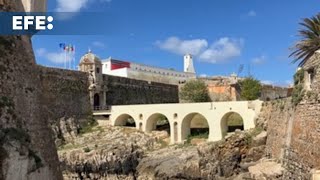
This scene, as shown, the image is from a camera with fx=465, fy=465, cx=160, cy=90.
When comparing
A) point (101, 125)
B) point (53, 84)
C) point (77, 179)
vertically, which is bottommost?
point (77, 179)

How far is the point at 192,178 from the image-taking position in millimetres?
26609

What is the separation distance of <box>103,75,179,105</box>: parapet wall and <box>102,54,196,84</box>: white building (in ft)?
20.0

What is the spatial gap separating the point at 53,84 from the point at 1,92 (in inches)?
1027

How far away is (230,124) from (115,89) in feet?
37.6

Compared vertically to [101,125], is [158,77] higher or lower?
higher

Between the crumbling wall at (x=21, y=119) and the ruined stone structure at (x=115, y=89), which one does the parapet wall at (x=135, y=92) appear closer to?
the ruined stone structure at (x=115, y=89)

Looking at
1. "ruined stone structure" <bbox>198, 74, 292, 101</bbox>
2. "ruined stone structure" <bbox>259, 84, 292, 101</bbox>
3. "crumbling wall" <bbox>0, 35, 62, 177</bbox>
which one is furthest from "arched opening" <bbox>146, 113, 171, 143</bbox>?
"crumbling wall" <bbox>0, 35, 62, 177</bbox>

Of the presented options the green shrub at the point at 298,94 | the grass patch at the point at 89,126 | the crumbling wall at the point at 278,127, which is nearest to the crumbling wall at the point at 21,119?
the green shrub at the point at 298,94

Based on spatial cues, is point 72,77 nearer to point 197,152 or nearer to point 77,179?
point 77,179

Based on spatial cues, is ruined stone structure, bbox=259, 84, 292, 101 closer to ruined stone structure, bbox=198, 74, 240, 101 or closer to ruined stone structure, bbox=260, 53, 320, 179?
ruined stone structure, bbox=198, 74, 240, 101

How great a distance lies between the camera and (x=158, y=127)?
40.2m

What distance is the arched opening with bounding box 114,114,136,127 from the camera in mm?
39781

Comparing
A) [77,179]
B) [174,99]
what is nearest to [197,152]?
[77,179]

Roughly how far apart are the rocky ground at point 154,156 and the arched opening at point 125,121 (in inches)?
80.5
